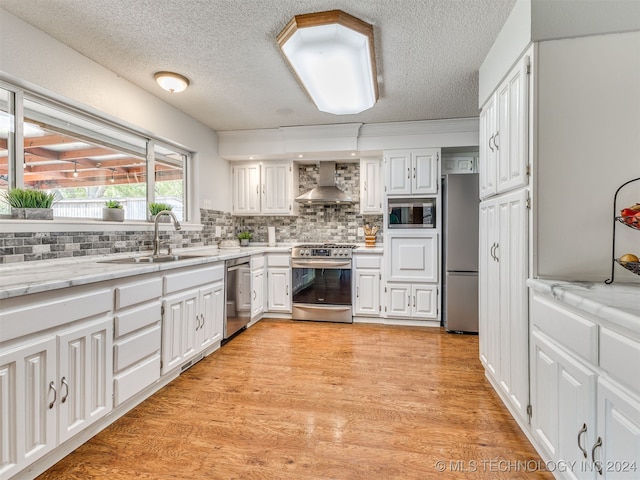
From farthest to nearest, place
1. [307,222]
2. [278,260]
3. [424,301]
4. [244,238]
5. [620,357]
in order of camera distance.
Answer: [307,222], [244,238], [278,260], [424,301], [620,357]

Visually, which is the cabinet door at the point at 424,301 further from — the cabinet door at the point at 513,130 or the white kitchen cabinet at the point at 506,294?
the cabinet door at the point at 513,130

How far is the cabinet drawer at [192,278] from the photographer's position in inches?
88.6

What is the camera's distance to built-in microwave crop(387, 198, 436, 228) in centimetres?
387

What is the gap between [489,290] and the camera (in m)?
2.22

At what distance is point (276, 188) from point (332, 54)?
245cm

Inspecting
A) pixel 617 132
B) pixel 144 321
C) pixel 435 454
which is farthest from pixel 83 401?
pixel 617 132

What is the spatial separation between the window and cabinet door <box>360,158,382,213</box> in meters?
2.35

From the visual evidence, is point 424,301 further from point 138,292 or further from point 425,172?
point 138,292

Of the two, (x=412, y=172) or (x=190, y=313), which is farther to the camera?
(x=412, y=172)

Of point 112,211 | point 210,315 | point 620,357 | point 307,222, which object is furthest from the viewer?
point 307,222

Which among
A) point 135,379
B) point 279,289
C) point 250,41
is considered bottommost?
point 135,379

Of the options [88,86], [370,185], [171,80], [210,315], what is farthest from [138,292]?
[370,185]

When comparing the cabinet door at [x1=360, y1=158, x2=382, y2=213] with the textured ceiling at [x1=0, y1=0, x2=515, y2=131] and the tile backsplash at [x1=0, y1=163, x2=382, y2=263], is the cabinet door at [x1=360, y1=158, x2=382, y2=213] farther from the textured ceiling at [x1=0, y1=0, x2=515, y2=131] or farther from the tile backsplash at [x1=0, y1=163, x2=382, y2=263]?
the textured ceiling at [x1=0, y1=0, x2=515, y2=131]

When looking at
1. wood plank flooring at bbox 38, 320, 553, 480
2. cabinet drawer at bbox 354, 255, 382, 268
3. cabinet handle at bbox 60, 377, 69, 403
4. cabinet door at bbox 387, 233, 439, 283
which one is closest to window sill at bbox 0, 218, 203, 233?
cabinet handle at bbox 60, 377, 69, 403
